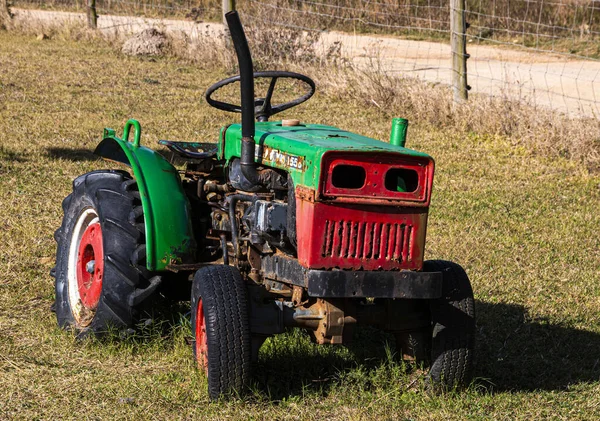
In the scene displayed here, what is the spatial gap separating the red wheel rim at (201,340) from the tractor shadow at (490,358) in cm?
27

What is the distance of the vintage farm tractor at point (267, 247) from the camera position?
13.4 ft

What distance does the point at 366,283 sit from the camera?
4043 mm

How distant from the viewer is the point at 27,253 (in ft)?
21.3

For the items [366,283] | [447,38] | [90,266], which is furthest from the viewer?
[447,38]

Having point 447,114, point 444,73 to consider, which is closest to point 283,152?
point 447,114

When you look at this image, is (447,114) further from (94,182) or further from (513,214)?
(94,182)

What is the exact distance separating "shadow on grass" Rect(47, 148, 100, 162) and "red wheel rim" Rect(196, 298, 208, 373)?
523cm

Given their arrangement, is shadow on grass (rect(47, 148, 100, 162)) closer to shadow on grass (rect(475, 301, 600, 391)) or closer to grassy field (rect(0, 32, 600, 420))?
grassy field (rect(0, 32, 600, 420))

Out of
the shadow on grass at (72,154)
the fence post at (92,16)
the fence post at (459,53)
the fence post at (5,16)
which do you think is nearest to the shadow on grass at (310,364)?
the shadow on grass at (72,154)

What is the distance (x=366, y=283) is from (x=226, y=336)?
652 millimetres

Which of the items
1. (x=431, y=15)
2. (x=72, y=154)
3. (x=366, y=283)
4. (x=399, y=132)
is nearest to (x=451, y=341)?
(x=366, y=283)

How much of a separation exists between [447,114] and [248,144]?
24.6 ft

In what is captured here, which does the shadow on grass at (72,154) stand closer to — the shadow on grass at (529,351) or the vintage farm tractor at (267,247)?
the vintage farm tractor at (267,247)

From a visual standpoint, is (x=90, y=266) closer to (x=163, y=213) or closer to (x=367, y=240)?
(x=163, y=213)
